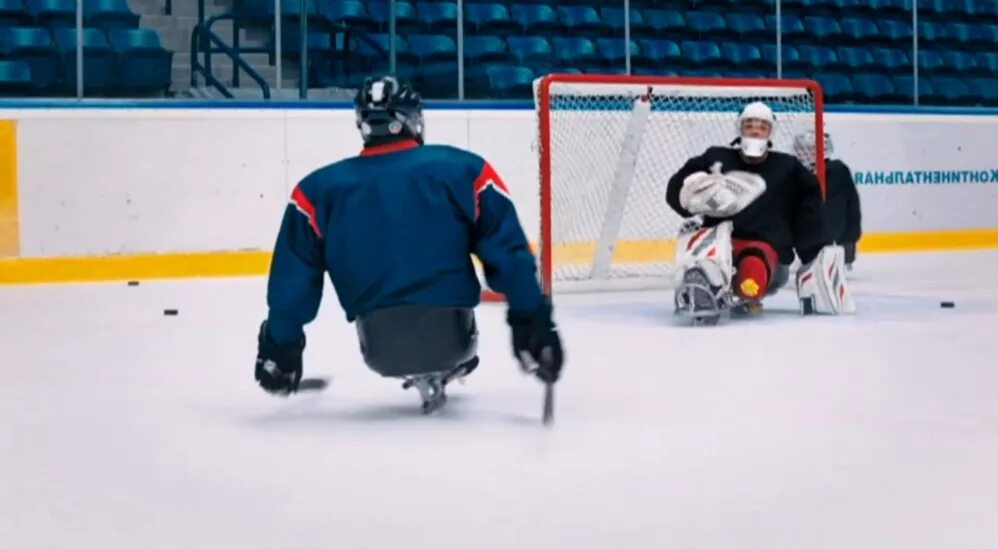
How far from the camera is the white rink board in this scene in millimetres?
8812

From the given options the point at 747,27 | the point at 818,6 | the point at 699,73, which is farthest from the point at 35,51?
the point at 818,6

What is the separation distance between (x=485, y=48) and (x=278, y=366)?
755 centimetres

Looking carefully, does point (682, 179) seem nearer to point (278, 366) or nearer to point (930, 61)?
point (278, 366)

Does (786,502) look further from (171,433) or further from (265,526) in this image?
(171,433)

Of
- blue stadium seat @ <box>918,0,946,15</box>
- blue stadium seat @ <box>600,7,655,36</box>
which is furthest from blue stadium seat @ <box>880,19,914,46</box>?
blue stadium seat @ <box>600,7,655,36</box>

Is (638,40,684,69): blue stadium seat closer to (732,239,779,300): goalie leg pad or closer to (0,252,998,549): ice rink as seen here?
(732,239,779,300): goalie leg pad

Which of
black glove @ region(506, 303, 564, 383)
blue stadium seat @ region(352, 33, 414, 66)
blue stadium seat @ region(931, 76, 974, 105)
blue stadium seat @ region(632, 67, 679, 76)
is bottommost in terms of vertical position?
black glove @ region(506, 303, 564, 383)

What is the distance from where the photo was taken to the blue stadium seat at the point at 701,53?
1195 cm

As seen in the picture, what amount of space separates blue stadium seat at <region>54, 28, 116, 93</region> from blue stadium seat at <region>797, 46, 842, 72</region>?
5.47 meters

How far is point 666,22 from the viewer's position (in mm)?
11992

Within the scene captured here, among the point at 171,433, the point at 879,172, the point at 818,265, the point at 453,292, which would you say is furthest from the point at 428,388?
the point at 879,172

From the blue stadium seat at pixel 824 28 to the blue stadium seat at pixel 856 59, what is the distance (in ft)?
0.43

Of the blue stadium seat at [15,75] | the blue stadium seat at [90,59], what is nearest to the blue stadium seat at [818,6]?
the blue stadium seat at [90,59]

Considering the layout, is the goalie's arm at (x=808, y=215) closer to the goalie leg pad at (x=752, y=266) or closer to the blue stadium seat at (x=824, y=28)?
the goalie leg pad at (x=752, y=266)
